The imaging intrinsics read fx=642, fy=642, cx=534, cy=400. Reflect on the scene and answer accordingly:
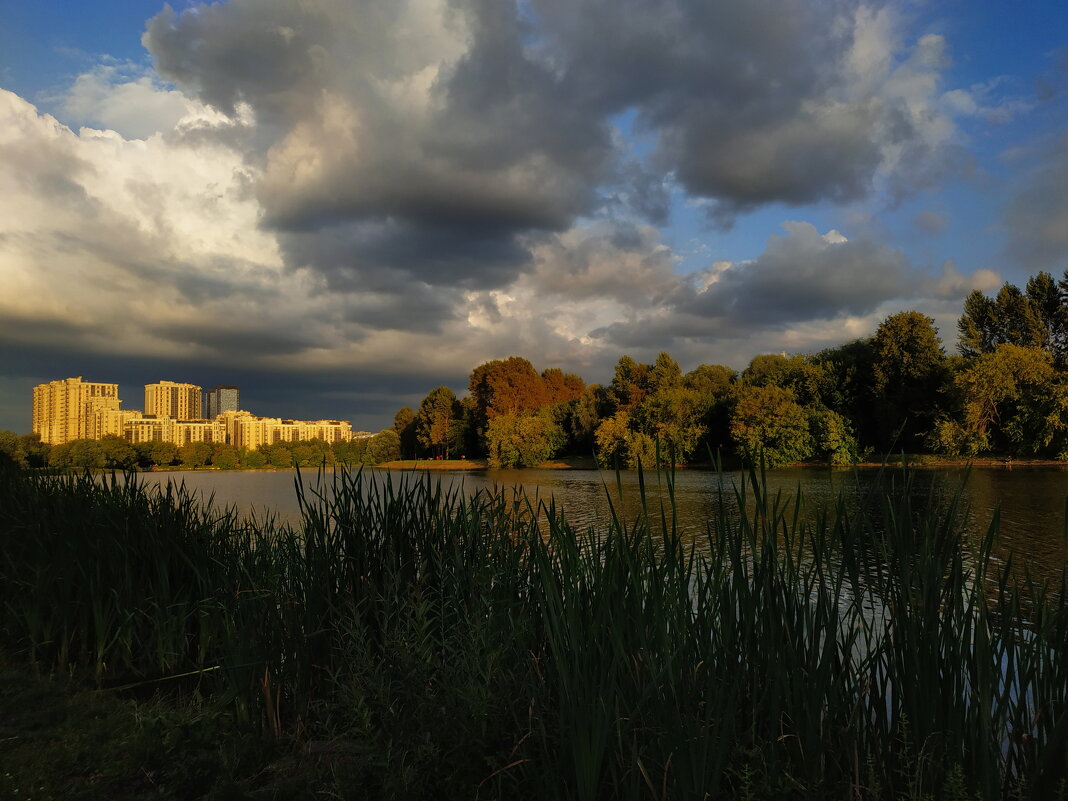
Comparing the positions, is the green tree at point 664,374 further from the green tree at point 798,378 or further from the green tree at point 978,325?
the green tree at point 978,325

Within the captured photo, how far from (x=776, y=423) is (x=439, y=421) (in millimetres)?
40641

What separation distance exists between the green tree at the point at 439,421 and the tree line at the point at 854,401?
6.89 meters

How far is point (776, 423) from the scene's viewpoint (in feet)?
140

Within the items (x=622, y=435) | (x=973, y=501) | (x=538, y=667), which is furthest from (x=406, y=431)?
(x=538, y=667)

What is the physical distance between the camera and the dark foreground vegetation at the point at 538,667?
2.30 metres

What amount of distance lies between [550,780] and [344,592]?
6.91ft

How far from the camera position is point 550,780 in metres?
2.30

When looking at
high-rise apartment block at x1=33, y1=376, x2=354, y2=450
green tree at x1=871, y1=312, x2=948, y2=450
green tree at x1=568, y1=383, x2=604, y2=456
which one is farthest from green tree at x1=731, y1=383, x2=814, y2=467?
high-rise apartment block at x1=33, y1=376, x2=354, y2=450

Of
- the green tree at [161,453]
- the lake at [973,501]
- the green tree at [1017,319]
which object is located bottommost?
the lake at [973,501]

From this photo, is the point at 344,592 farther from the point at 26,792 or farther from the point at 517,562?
the point at 26,792

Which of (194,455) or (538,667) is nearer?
(538,667)

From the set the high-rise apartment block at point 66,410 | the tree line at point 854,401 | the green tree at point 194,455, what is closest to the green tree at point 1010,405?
the tree line at point 854,401

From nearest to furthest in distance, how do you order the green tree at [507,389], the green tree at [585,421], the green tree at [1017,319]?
the green tree at [1017,319], the green tree at [585,421], the green tree at [507,389]

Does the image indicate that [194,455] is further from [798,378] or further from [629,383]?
[798,378]
